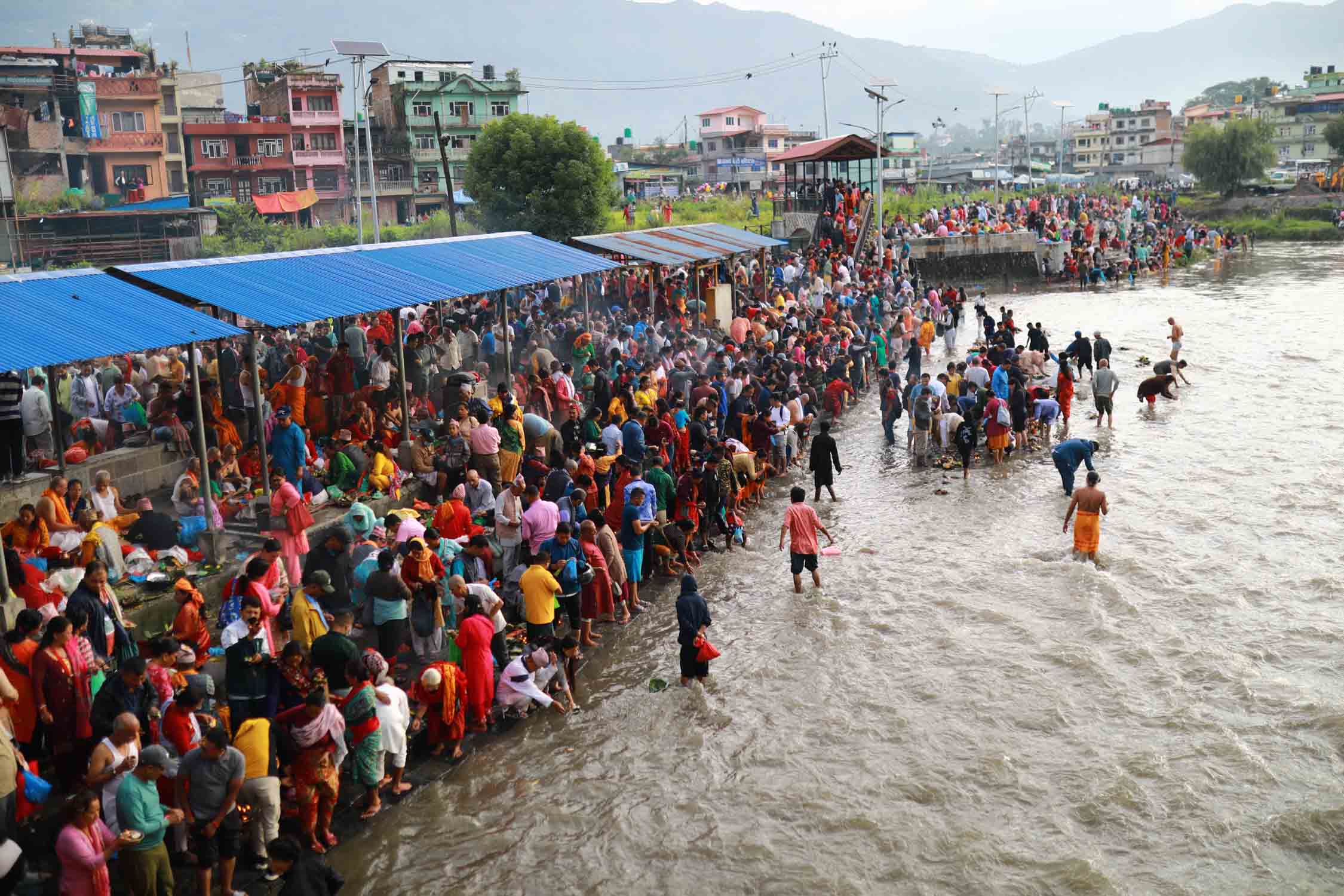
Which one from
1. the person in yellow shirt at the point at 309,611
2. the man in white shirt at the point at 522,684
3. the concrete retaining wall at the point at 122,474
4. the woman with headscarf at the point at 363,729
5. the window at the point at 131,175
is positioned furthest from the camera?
the window at the point at 131,175

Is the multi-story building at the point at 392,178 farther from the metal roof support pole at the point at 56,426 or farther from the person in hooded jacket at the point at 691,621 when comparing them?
the person in hooded jacket at the point at 691,621

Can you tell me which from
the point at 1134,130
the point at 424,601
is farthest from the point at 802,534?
the point at 1134,130

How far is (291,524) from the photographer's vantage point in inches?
389

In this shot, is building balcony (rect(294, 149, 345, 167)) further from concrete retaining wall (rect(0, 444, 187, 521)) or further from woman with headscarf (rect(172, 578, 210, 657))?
woman with headscarf (rect(172, 578, 210, 657))

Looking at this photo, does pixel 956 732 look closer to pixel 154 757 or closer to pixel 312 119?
pixel 154 757

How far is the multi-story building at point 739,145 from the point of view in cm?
8350

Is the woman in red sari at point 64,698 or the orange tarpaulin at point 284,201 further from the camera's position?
the orange tarpaulin at point 284,201

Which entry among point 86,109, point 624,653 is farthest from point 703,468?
point 86,109

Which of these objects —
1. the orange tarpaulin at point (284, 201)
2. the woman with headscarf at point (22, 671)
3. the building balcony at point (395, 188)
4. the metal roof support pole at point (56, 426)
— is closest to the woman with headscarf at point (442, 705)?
the woman with headscarf at point (22, 671)

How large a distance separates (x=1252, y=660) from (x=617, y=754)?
599 cm

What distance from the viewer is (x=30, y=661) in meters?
7.07

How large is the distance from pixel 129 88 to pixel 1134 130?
9774 cm

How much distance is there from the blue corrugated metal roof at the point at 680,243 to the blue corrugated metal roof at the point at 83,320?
11.3 m

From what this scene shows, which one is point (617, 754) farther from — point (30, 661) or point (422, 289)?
point (422, 289)
